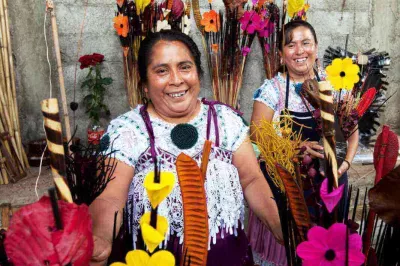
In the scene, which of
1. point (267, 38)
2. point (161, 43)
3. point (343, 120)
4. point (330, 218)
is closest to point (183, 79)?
point (161, 43)

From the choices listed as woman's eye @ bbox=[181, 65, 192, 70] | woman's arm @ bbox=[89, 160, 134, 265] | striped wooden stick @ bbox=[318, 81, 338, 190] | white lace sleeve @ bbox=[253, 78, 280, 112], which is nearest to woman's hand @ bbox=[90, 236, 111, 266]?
woman's arm @ bbox=[89, 160, 134, 265]

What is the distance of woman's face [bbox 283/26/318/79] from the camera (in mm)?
2232

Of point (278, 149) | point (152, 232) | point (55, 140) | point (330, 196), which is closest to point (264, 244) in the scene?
point (278, 149)

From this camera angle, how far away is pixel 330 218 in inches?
29.9

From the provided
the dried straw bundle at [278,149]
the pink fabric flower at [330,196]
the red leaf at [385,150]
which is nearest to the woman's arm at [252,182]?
the dried straw bundle at [278,149]

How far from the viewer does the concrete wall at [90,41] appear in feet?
10.1

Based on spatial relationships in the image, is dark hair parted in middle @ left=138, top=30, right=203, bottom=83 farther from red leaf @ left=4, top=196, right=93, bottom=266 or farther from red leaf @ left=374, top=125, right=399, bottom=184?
red leaf @ left=4, top=196, right=93, bottom=266

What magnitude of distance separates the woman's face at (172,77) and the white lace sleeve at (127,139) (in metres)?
0.11

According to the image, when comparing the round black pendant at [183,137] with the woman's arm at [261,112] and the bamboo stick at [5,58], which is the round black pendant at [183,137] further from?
the bamboo stick at [5,58]

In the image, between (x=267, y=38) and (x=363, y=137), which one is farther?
(x=363, y=137)

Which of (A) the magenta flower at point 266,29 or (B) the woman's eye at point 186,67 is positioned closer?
(B) the woman's eye at point 186,67

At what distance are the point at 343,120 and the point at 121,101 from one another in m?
2.16

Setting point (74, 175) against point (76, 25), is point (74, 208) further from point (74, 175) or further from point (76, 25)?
point (76, 25)

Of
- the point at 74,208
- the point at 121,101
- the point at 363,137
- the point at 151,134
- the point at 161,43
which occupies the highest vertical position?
the point at 161,43
